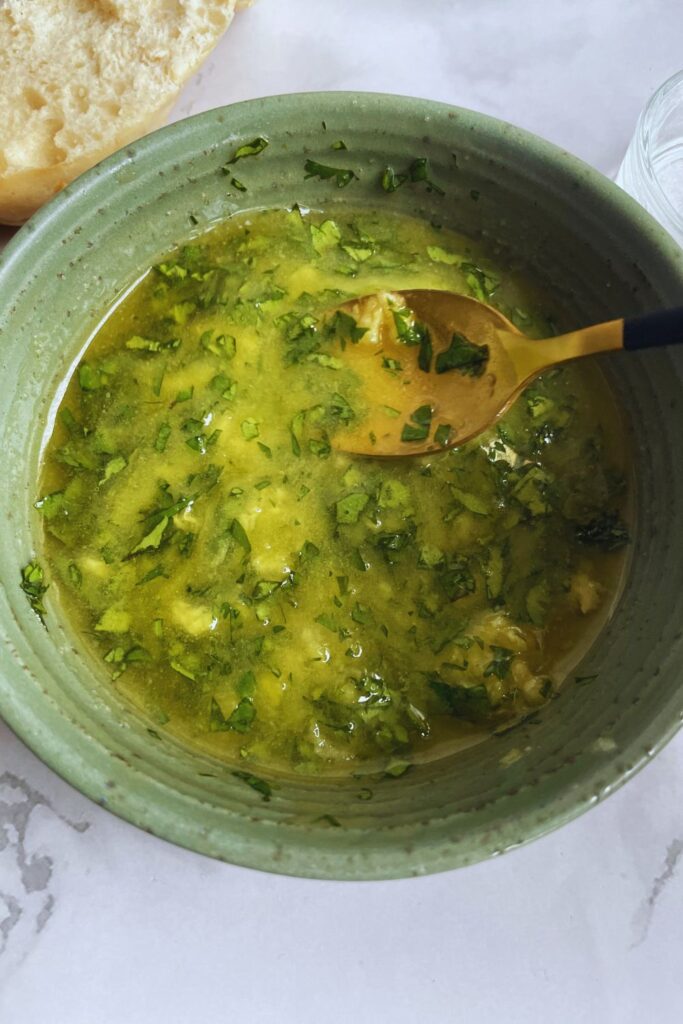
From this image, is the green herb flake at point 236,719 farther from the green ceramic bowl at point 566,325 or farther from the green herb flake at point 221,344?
the green herb flake at point 221,344

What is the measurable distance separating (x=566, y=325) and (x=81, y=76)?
3.70 ft

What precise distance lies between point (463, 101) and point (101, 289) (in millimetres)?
953

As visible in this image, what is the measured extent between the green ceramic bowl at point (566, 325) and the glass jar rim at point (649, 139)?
36cm

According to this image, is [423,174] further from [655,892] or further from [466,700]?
[655,892]

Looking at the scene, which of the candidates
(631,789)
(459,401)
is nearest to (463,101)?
(459,401)

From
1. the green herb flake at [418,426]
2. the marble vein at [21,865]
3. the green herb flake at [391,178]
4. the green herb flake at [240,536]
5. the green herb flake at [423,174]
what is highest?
the green herb flake at [391,178]

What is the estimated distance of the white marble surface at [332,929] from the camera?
143cm

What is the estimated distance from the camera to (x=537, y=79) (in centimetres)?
201

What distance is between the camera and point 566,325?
5.61ft

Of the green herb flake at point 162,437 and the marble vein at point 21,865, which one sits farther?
the green herb flake at point 162,437

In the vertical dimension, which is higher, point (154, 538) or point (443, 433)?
point (443, 433)

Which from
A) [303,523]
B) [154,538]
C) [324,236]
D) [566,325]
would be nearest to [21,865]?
[154,538]

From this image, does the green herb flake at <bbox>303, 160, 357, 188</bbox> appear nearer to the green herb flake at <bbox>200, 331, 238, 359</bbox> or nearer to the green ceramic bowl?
the green ceramic bowl

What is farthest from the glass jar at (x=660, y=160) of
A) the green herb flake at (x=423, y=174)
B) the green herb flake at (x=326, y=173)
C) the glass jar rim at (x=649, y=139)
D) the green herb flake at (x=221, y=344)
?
the green herb flake at (x=221, y=344)
